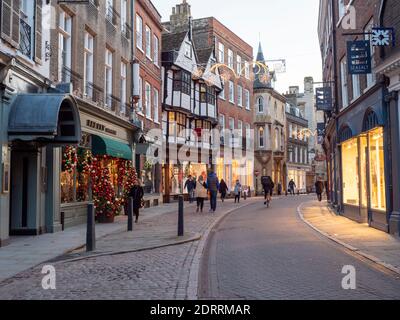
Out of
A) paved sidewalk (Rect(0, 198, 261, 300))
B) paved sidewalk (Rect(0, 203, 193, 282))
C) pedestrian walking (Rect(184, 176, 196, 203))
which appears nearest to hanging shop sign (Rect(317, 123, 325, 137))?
pedestrian walking (Rect(184, 176, 196, 203))

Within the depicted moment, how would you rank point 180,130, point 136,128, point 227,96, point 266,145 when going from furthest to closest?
point 266,145 < point 227,96 < point 180,130 < point 136,128

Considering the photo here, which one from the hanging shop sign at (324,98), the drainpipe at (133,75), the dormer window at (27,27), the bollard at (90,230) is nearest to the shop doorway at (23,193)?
the dormer window at (27,27)

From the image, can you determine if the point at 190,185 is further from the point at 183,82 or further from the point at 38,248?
the point at 38,248

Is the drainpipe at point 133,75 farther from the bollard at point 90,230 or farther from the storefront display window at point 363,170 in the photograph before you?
the bollard at point 90,230

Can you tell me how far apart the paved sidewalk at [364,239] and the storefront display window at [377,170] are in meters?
0.87

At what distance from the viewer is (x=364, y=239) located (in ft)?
41.2

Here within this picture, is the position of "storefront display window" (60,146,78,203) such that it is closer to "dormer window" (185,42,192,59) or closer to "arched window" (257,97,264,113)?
"dormer window" (185,42,192,59)

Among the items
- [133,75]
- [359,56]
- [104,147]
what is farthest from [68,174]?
[359,56]

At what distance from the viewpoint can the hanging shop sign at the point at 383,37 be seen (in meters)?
13.3

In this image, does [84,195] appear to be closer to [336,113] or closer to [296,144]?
[336,113]

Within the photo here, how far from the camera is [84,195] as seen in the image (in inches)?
705

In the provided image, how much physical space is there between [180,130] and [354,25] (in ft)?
60.5

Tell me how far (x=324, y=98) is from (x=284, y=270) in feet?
54.1
